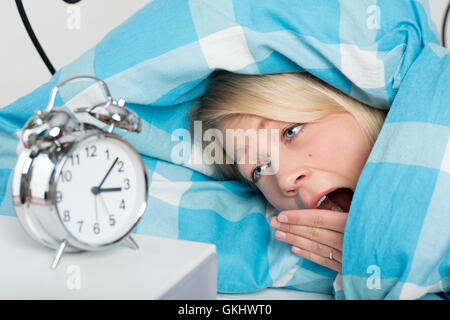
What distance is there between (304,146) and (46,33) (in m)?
0.72

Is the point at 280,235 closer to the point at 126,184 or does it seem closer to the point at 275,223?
the point at 275,223

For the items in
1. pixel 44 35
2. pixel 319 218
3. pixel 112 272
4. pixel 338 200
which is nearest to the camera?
pixel 112 272

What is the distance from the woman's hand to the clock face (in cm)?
36

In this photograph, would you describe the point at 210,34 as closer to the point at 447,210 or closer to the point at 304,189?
the point at 304,189

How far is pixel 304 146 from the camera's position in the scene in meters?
0.87

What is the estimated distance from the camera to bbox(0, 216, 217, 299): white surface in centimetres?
45

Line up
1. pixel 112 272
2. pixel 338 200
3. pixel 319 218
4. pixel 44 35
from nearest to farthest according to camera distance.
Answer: pixel 112 272 → pixel 319 218 → pixel 338 200 → pixel 44 35

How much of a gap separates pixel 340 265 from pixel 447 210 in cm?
22

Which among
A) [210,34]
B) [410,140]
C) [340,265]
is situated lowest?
[340,265]

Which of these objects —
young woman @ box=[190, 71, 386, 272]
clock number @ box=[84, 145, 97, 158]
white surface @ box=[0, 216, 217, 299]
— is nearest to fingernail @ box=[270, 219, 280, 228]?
young woman @ box=[190, 71, 386, 272]

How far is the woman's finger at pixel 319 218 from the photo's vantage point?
2.69 ft

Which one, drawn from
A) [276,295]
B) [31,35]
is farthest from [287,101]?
[31,35]

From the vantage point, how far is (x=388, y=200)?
733 mm
